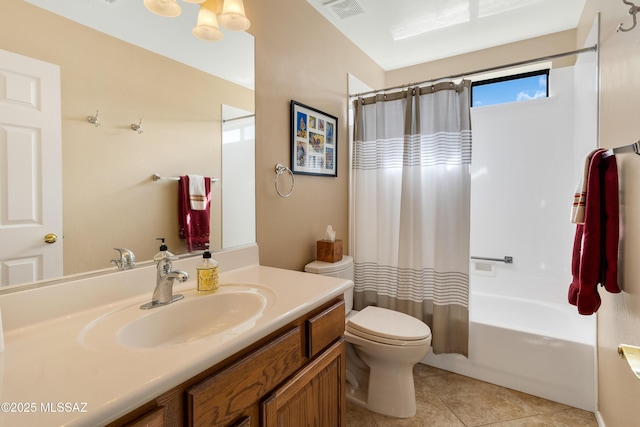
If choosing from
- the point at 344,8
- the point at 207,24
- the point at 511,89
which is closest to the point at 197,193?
the point at 207,24

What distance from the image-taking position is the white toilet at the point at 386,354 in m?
1.62

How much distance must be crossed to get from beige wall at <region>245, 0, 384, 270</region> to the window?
137 cm

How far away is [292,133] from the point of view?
Answer: 181 centimetres

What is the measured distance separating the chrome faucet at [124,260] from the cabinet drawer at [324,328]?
656mm

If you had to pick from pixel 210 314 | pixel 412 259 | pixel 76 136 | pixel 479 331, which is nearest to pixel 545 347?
pixel 479 331

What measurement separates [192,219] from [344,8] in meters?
1.73

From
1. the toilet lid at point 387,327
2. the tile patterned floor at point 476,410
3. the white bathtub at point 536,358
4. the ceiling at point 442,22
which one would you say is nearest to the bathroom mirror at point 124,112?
the toilet lid at point 387,327

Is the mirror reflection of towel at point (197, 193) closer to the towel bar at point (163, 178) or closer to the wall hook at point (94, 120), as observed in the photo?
the towel bar at point (163, 178)

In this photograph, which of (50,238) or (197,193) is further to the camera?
(197,193)

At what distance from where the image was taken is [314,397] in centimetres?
106

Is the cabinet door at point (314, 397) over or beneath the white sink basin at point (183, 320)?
beneath

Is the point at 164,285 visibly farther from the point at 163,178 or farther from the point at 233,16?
the point at 233,16

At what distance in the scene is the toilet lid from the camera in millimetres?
Result: 1624

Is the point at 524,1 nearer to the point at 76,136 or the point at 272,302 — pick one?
the point at 272,302
